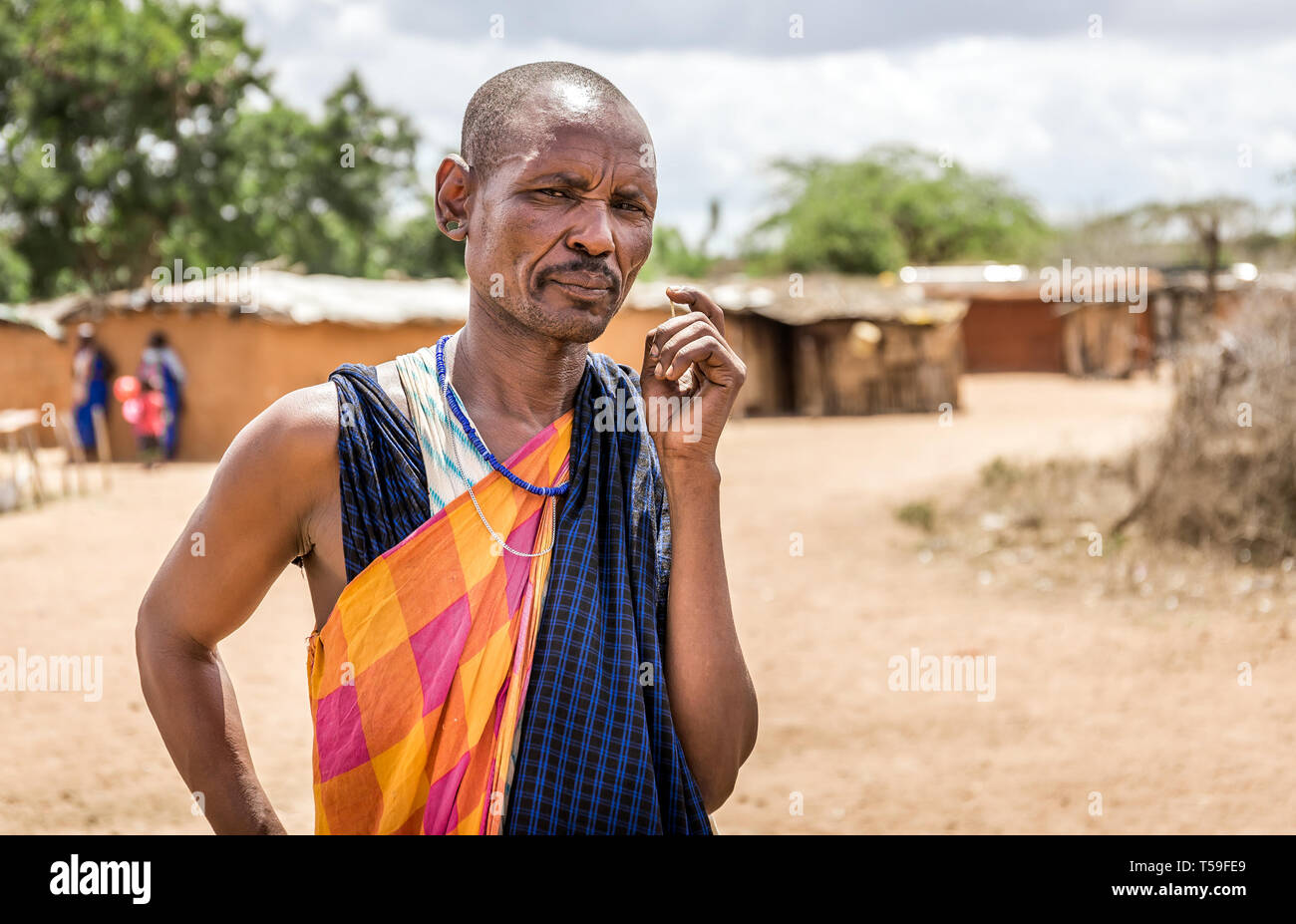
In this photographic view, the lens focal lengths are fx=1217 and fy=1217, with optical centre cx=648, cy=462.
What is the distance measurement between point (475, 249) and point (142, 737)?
500cm

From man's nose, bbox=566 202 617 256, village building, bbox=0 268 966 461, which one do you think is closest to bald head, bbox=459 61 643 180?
man's nose, bbox=566 202 617 256

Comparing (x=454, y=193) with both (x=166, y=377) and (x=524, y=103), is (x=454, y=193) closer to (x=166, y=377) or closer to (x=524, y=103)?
(x=524, y=103)

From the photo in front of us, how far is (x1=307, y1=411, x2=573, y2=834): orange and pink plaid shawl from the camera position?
1595mm

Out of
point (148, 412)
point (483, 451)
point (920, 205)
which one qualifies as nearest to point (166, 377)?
point (148, 412)

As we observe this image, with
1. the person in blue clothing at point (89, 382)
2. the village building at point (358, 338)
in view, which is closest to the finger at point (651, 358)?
the village building at point (358, 338)

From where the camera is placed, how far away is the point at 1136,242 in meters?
36.0

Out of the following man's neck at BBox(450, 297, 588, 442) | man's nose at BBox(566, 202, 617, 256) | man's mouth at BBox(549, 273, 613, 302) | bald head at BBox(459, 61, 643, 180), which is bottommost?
man's neck at BBox(450, 297, 588, 442)

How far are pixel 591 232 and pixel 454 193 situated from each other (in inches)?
10.4

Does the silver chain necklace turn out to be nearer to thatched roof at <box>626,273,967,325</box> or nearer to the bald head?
the bald head

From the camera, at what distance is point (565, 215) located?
1633mm

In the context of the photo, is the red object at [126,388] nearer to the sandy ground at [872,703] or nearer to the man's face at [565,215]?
the sandy ground at [872,703]

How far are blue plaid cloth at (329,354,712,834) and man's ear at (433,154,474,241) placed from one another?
25 centimetres
